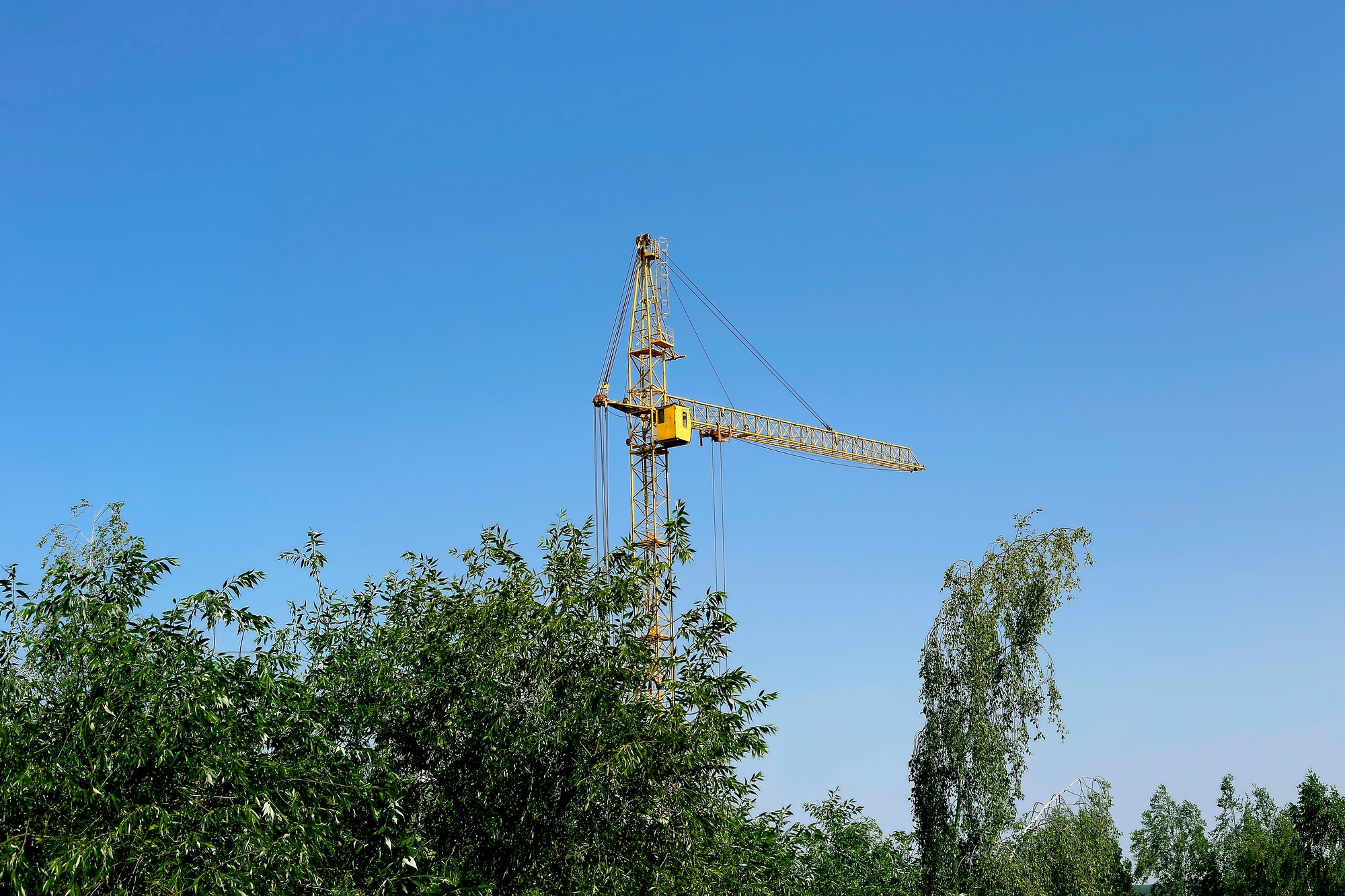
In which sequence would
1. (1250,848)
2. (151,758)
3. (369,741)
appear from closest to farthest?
(151,758) → (369,741) → (1250,848)

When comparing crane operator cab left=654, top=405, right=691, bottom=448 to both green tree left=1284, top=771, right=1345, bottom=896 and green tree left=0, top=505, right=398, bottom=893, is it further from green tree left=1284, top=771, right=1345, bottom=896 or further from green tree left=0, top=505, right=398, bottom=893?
green tree left=0, top=505, right=398, bottom=893

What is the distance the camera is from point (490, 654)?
21.0 metres

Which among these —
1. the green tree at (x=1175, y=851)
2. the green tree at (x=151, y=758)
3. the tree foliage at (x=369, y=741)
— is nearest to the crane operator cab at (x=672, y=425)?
the green tree at (x=1175, y=851)

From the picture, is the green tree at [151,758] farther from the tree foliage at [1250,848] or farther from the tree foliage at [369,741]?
the tree foliage at [1250,848]

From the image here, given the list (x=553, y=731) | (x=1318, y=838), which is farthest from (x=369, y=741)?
(x=1318, y=838)

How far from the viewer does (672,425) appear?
77.7 metres

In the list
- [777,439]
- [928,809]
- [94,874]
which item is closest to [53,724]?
[94,874]

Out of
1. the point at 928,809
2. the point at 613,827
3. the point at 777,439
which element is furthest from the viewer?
the point at 777,439

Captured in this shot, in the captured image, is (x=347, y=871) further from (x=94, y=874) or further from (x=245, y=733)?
(x=94, y=874)

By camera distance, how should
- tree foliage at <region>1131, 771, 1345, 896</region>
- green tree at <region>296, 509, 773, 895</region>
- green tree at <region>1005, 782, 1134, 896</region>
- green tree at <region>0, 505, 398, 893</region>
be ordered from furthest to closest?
tree foliage at <region>1131, 771, 1345, 896</region> < green tree at <region>1005, 782, 1134, 896</region> < green tree at <region>296, 509, 773, 895</region> < green tree at <region>0, 505, 398, 893</region>

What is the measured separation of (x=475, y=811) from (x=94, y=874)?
6.66 m

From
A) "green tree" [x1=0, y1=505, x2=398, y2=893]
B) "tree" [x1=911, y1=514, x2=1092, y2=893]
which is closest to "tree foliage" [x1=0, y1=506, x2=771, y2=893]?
"green tree" [x1=0, y1=505, x2=398, y2=893]

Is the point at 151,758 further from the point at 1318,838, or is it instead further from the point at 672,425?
the point at 1318,838

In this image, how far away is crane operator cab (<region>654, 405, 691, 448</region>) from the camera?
77.6 meters
